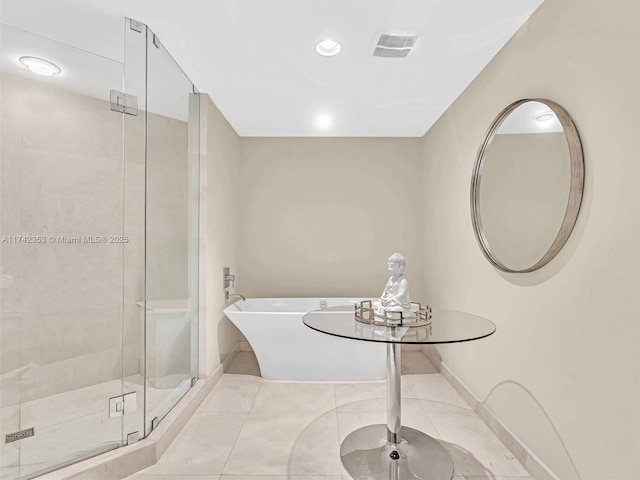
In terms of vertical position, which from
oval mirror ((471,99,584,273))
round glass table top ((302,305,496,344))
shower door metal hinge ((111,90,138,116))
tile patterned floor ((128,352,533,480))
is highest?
shower door metal hinge ((111,90,138,116))

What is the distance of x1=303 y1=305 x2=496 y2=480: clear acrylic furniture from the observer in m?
1.62

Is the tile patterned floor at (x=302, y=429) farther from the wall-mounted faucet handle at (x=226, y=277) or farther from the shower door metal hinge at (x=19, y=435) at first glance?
the wall-mounted faucet handle at (x=226, y=277)

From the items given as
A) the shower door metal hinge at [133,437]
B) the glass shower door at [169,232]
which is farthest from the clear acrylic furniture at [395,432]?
the shower door metal hinge at [133,437]

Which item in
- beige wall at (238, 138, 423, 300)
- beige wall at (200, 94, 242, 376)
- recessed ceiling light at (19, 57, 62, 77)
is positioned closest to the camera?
recessed ceiling light at (19, 57, 62, 77)

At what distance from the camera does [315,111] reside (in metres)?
3.18

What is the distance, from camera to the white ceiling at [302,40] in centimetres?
178

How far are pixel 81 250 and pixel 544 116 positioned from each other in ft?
7.87

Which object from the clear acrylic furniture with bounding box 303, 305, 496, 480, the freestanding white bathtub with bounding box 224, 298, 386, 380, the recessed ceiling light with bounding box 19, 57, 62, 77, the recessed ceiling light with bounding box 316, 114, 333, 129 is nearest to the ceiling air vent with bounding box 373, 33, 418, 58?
the recessed ceiling light with bounding box 316, 114, 333, 129

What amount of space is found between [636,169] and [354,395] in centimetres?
226

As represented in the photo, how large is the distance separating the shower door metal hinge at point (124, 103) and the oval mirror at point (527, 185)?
212cm

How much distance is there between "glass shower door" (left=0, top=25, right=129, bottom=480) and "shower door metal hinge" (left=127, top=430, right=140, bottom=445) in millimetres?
46

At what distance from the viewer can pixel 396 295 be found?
1.89 m

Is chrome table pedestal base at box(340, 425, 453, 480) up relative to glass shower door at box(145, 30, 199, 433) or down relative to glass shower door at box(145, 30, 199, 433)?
down

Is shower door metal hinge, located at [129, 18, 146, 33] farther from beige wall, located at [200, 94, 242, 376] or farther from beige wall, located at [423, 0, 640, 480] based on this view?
beige wall, located at [423, 0, 640, 480]
